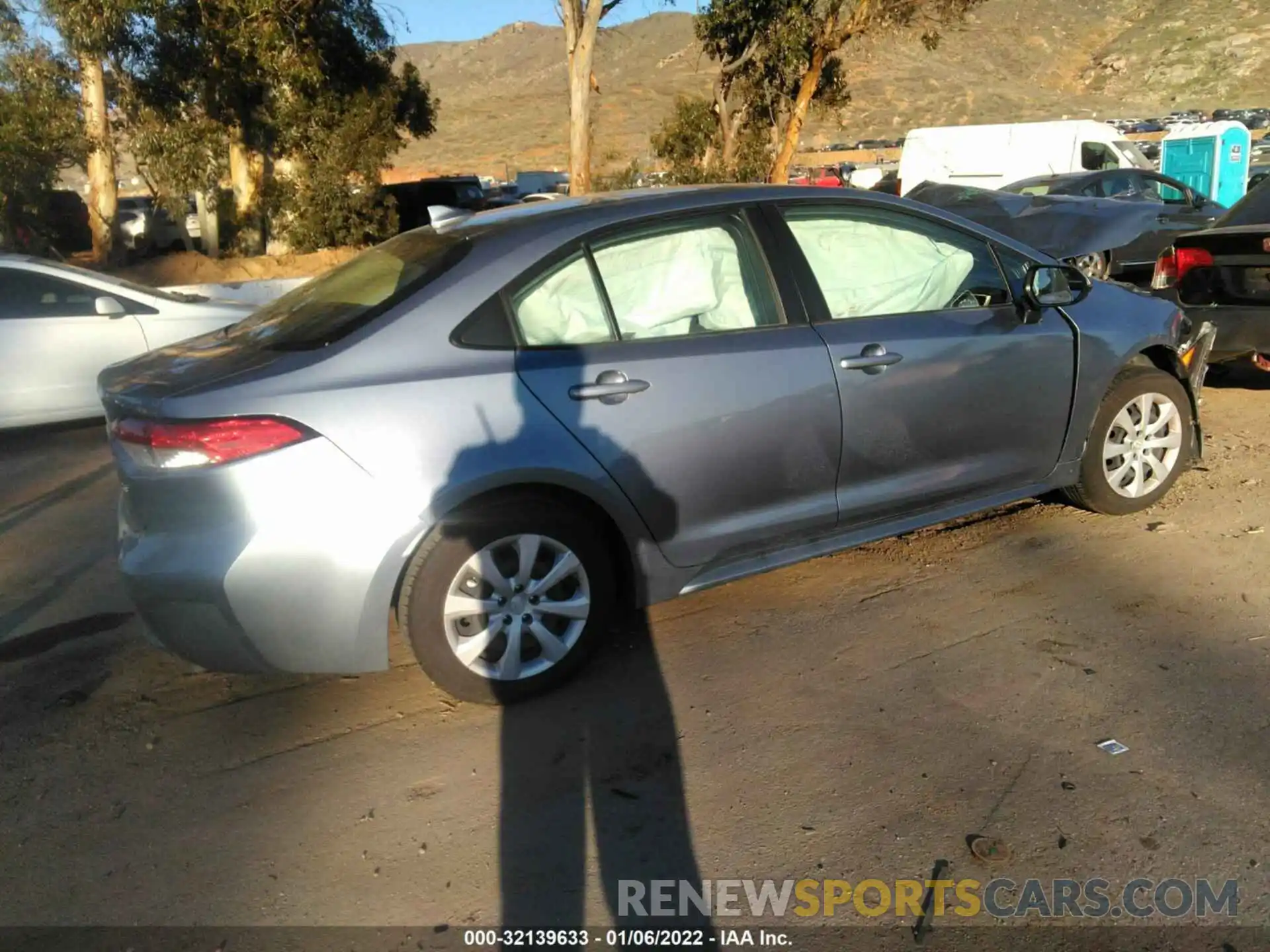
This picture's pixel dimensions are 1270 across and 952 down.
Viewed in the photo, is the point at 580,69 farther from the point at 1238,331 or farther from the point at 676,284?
the point at 676,284

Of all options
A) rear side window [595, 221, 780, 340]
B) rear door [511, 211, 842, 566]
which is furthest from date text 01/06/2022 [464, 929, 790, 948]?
rear side window [595, 221, 780, 340]

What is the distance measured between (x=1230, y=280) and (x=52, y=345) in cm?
790

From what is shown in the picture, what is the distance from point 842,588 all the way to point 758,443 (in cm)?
98

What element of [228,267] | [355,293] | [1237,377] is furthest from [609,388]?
[228,267]

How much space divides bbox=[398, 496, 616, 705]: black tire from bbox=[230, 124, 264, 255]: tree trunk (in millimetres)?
18556

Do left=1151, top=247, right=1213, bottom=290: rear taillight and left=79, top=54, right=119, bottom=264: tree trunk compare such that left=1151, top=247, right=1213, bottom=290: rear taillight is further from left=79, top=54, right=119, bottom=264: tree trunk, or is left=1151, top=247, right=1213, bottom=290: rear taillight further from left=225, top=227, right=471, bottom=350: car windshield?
left=79, top=54, right=119, bottom=264: tree trunk

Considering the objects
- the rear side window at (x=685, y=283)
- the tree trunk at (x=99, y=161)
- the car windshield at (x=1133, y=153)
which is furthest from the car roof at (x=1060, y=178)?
the tree trunk at (x=99, y=161)

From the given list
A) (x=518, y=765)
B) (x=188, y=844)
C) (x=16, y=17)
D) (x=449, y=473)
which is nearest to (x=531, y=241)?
(x=449, y=473)

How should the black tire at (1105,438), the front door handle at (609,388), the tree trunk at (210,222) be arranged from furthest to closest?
the tree trunk at (210,222), the black tire at (1105,438), the front door handle at (609,388)

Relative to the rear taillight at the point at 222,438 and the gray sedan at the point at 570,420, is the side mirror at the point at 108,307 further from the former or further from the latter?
the rear taillight at the point at 222,438

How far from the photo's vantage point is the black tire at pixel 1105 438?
193 inches

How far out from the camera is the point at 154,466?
11.1 feet

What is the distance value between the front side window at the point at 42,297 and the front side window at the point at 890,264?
19.6 ft

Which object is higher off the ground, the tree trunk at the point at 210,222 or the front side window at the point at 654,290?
the tree trunk at the point at 210,222
